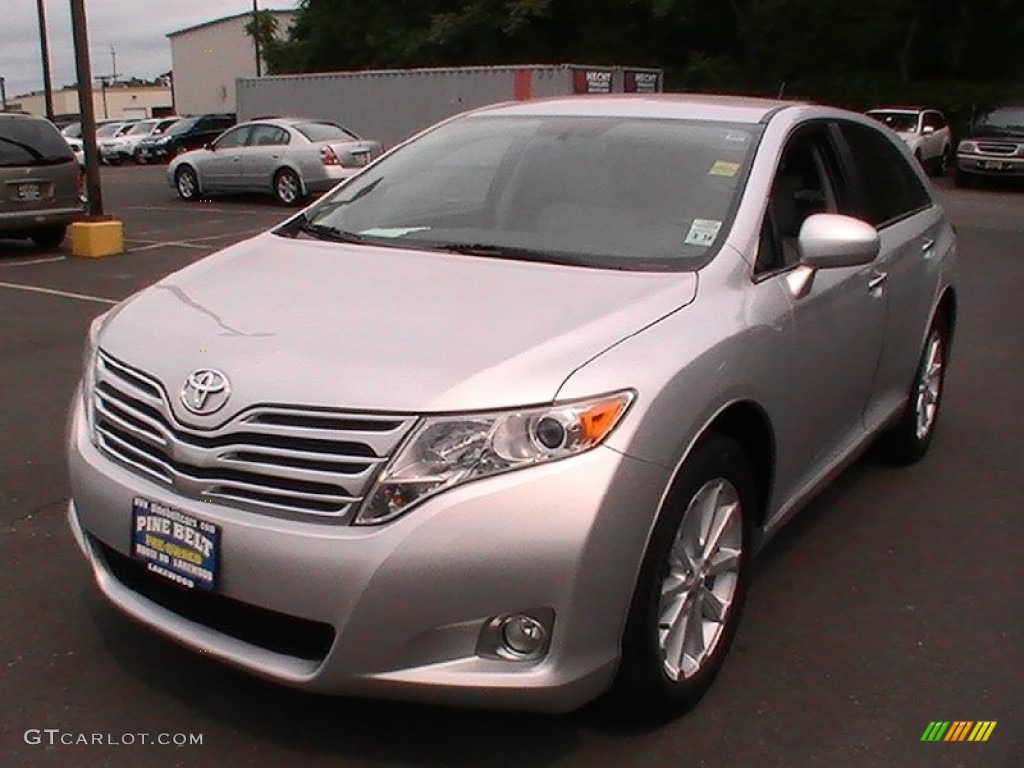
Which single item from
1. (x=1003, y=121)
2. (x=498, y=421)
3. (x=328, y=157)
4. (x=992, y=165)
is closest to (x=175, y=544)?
(x=498, y=421)

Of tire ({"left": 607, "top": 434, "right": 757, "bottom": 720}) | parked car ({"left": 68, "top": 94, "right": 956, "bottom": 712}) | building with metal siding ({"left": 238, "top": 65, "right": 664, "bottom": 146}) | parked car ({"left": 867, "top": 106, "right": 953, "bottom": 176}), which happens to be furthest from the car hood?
parked car ({"left": 867, "top": 106, "right": 953, "bottom": 176})

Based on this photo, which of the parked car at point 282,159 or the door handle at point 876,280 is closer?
the door handle at point 876,280

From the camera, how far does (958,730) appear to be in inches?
125

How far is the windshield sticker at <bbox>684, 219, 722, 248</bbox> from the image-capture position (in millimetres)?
3572

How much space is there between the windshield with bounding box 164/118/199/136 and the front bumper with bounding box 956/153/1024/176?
2514cm

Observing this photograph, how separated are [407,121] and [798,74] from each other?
46.1ft

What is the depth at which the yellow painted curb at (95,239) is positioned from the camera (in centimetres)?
1287

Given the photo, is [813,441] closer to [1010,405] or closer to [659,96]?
[659,96]

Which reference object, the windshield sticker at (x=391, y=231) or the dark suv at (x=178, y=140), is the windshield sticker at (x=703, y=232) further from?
the dark suv at (x=178, y=140)

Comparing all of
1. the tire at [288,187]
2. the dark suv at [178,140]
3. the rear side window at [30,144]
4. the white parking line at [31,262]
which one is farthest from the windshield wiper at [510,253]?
the dark suv at [178,140]

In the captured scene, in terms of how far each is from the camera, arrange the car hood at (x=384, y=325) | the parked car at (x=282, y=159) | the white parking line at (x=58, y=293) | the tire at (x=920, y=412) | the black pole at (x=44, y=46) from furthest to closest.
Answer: the black pole at (x=44, y=46)
the parked car at (x=282, y=159)
the white parking line at (x=58, y=293)
the tire at (x=920, y=412)
the car hood at (x=384, y=325)

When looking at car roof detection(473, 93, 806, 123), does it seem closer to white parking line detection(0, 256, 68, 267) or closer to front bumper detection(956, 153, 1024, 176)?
white parking line detection(0, 256, 68, 267)

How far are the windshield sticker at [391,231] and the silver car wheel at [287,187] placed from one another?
617 inches

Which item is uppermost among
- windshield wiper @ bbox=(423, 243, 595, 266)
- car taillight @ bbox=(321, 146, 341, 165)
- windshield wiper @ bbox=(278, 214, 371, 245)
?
windshield wiper @ bbox=(278, 214, 371, 245)
